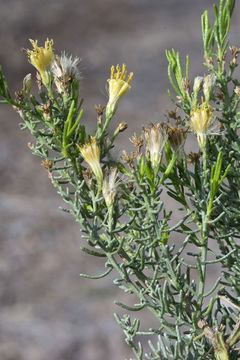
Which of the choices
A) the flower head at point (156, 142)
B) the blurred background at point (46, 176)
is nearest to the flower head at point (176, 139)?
the flower head at point (156, 142)

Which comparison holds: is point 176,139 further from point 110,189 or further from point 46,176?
point 46,176

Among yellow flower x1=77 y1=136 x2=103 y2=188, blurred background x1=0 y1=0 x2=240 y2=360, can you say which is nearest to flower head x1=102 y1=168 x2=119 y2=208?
yellow flower x1=77 y1=136 x2=103 y2=188

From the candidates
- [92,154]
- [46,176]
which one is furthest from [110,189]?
[46,176]

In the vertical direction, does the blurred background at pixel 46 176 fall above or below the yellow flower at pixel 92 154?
above

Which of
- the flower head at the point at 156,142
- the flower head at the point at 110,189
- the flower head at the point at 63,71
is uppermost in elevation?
the flower head at the point at 63,71

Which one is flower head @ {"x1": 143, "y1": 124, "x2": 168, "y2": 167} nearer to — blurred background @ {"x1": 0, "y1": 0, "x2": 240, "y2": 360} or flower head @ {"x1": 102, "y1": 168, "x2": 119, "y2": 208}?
flower head @ {"x1": 102, "y1": 168, "x2": 119, "y2": 208}

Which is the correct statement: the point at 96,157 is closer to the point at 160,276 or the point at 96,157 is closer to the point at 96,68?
the point at 160,276

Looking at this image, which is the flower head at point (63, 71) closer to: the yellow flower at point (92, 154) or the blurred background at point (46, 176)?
the yellow flower at point (92, 154)

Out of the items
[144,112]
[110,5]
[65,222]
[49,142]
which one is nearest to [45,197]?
[65,222]
